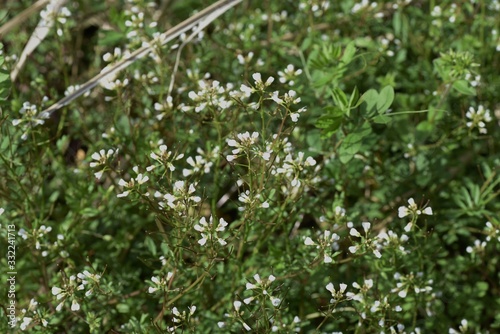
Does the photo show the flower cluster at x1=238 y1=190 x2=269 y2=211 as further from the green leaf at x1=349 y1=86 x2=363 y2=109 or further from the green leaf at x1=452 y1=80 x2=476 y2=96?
the green leaf at x1=452 y1=80 x2=476 y2=96

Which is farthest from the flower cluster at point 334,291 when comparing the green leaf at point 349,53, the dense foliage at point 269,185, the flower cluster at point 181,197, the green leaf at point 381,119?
the green leaf at point 349,53

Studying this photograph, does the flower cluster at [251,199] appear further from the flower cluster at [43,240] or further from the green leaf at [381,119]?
the flower cluster at [43,240]

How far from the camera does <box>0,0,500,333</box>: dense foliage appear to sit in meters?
2.93

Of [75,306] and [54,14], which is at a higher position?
[54,14]

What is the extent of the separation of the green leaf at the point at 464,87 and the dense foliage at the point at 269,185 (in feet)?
0.04

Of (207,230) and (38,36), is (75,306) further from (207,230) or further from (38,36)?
(38,36)

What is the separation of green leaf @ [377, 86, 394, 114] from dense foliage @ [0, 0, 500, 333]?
0.4 inches

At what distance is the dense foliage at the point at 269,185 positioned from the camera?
2930mm

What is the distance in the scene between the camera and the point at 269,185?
328cm

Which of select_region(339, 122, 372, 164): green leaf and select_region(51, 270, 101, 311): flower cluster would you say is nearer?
select_region(51, 270, 101, 311): flower cluster

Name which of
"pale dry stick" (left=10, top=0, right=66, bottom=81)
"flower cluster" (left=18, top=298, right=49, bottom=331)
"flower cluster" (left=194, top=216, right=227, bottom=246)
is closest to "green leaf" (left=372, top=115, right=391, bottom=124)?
"flower cluster" (left=194, top=216, right=227, bottom=246)

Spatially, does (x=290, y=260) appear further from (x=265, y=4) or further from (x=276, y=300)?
(x=265, y=4)

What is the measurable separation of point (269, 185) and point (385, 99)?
0.71 meters

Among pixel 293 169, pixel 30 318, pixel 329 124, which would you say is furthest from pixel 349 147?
pixel 30 318
